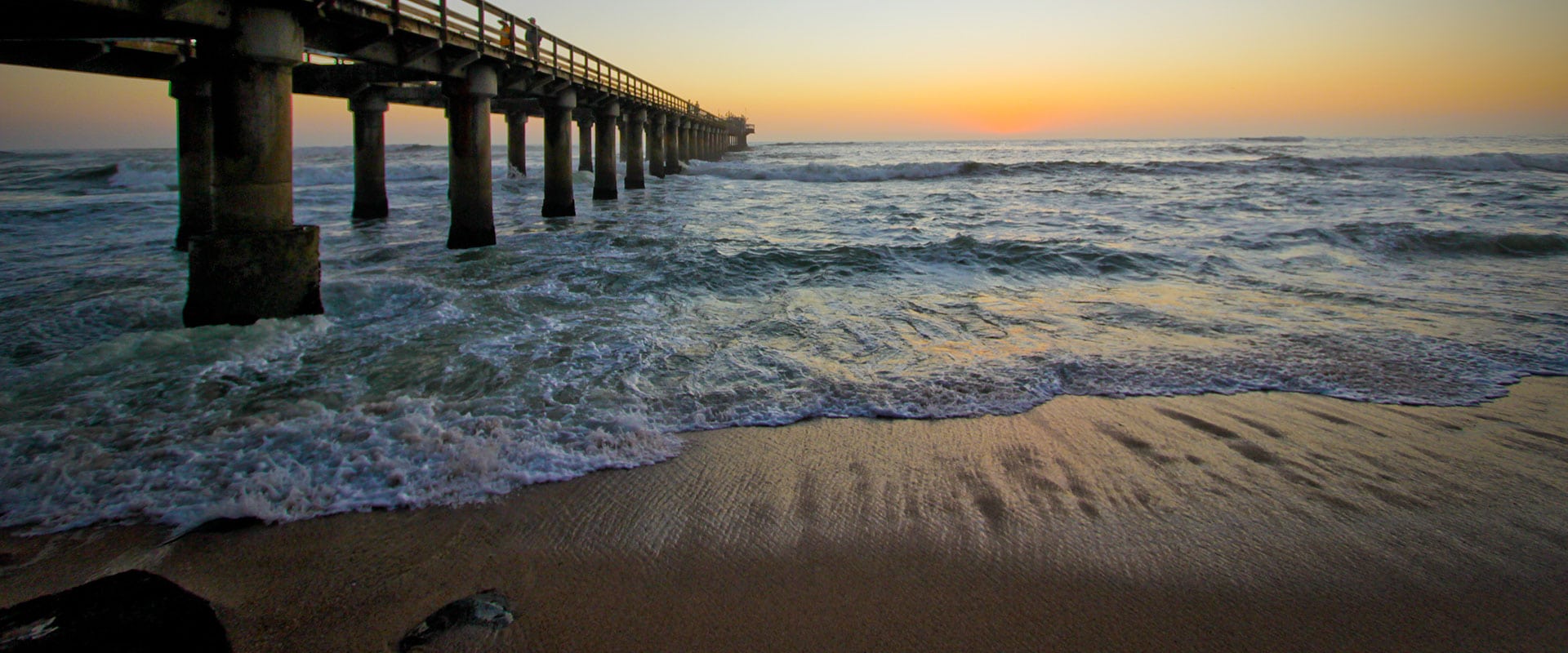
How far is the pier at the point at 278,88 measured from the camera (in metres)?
7.29

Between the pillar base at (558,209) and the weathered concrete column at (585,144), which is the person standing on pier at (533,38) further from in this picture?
the weathered concrete column at (585,144)

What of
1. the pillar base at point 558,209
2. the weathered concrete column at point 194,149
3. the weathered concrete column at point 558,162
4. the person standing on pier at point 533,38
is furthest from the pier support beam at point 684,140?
the weathered concrete column at point 194,149

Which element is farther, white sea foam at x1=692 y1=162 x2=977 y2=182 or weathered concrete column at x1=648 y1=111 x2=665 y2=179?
white sea foam at x1=692 y1=162 x2=977 y2=182

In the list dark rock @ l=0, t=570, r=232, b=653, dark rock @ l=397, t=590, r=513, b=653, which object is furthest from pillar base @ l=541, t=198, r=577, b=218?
dark rock @ l=397, t=590, r=513, b=653

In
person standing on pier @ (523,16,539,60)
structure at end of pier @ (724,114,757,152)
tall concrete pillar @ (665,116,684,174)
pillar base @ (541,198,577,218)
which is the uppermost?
structure at end of pier @ (724,114,757,152)

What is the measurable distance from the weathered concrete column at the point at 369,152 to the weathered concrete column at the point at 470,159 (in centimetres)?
610

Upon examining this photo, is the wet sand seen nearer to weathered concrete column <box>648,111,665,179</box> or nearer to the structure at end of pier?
weathered concrete column <box>648,111,665,179</box>

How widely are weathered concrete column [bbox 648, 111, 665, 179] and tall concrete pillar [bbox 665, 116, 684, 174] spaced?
3.17 feet

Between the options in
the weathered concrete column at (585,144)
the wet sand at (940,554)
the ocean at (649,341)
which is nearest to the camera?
the wet sand at (940,554)

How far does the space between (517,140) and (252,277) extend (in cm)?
2388

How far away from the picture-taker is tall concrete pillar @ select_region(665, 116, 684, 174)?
3941cm

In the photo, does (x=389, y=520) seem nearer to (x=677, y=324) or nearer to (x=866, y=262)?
(x=677, y=324)

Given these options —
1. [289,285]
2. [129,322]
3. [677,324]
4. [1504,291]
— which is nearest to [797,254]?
[677,324]

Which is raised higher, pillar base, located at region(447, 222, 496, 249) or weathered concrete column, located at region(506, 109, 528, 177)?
weathered concrete column, located at region(506, 109, 528, 177)
